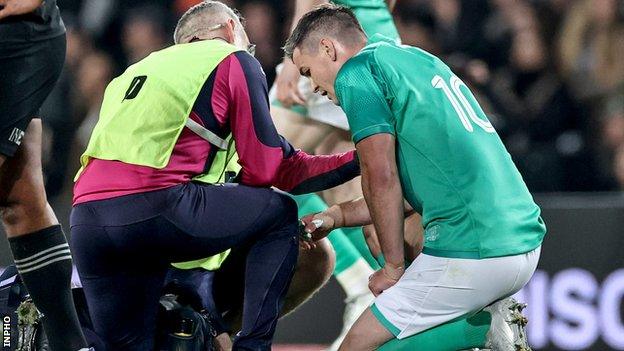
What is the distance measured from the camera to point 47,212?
410 cm

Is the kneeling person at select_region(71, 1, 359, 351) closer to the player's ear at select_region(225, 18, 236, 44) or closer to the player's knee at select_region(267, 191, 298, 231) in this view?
the player's knee at select_region(267, 191, 298, 231)

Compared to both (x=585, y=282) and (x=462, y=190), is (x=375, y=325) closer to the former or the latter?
(x=462, y=190)

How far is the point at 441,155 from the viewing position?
363cm

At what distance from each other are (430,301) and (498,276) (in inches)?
8.2

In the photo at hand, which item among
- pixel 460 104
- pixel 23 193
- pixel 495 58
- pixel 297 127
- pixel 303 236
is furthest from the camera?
pixel 495 58

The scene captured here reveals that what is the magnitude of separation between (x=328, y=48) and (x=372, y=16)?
1351mm

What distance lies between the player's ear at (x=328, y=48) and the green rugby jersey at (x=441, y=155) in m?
0.10

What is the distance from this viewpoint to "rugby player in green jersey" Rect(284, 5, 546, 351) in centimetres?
362

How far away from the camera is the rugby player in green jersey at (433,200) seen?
11.9 ft

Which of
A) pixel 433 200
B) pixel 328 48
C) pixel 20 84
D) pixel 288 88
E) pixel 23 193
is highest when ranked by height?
pixel 328 48

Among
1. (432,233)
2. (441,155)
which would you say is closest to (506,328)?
(432,233)

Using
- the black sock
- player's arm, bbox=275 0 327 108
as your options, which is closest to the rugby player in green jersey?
the black sock

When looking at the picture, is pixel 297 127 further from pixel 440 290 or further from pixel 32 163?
pixel 440 290

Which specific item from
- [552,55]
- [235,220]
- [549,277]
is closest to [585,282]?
[549,277]
